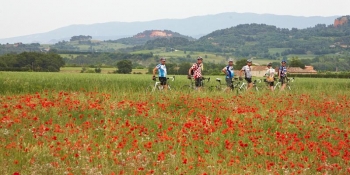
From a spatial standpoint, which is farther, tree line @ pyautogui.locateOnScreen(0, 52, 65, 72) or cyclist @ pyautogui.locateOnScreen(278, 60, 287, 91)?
tree line @ pyautogui.locateOnScreen(0, 52, 65, 72)

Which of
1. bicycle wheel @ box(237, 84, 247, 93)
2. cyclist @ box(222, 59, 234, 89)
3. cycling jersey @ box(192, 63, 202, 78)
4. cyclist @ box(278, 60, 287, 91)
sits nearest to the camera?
cycling jersey @ box(192, 63, 202, 78)

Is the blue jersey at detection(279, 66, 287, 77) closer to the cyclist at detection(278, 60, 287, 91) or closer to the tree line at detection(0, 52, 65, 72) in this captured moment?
the cyclist at detection(278, 60, 287, 91)

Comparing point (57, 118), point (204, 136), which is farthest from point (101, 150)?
point (57, 118)

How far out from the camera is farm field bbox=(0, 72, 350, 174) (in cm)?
696

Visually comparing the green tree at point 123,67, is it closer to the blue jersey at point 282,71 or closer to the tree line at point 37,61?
the tree line at point 37,61

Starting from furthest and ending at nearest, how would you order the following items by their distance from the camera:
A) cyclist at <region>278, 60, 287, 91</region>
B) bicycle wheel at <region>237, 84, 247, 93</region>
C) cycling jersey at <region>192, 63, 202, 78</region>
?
cyclist at <region>278, 60, 287, 91</region>, bicycle wheel at <region>237, 84, 247, 93</region>, cycling jersey at <region>192, 63, 202, 78</region>

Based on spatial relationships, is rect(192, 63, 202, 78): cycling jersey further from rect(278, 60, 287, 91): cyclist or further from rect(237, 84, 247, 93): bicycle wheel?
rect(278, 60, 287, 91): cyclist

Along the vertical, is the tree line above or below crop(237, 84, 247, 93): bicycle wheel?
above

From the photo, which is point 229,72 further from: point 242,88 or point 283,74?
point 283,74

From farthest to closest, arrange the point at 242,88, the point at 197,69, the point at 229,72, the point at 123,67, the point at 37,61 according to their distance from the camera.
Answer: the point at 37,61 < the point at 123,67 < the point at 242,88 < the point at 229,72 < the point at 197,69

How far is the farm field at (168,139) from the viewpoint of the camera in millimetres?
6961

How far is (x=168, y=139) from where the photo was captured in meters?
7.85

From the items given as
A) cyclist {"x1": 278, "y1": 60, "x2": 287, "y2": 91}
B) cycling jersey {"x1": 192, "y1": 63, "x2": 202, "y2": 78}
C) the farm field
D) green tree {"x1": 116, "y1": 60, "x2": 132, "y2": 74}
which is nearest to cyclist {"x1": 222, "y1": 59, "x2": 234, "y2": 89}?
cycling jersey {"x1": 192, "y1": 63, "x2": 202, "y2": 78}

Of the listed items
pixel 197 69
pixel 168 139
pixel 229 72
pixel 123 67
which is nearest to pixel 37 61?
pixel 123 67
